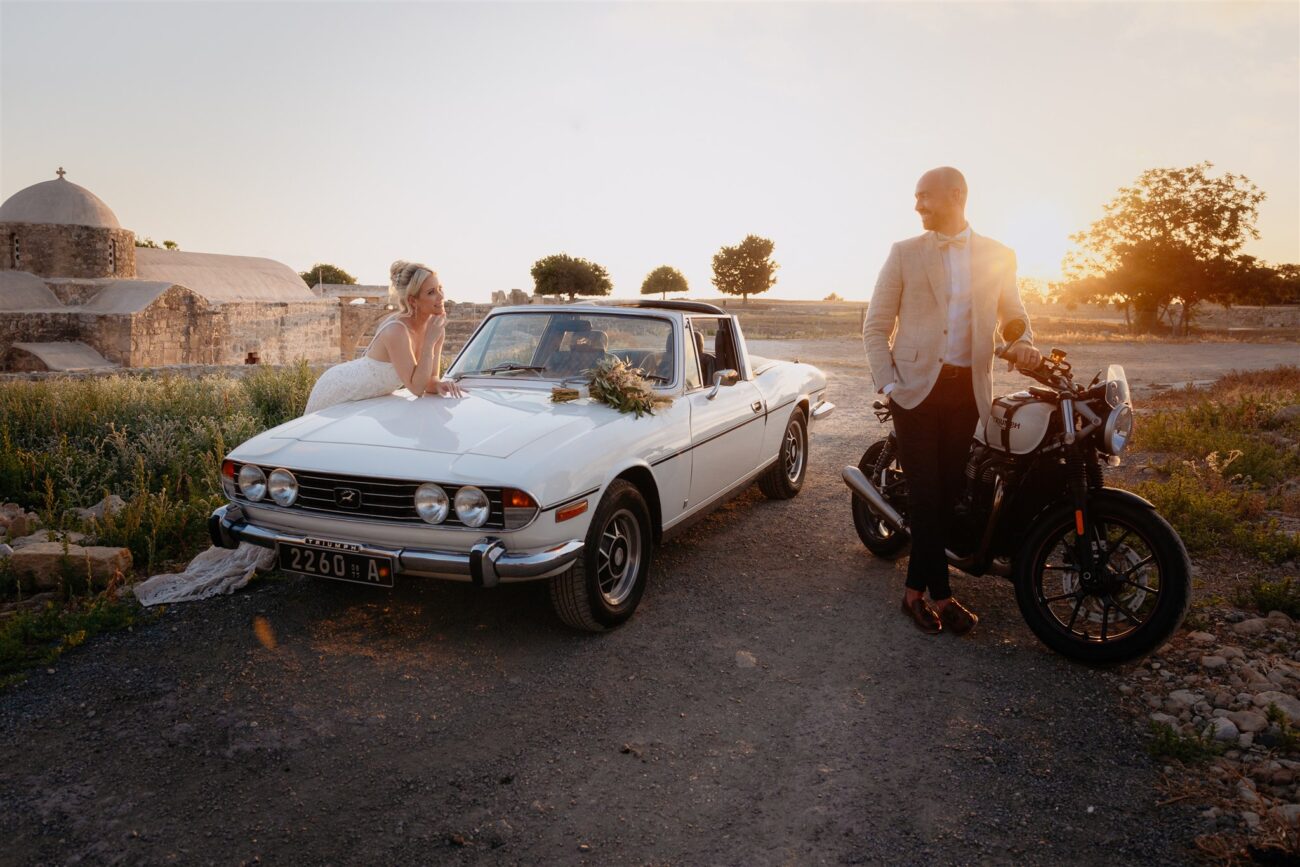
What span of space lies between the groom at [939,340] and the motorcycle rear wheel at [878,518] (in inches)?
38.3

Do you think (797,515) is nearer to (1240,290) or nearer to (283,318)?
(283,318)

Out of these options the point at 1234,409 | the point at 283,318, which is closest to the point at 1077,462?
the point at 1234,409

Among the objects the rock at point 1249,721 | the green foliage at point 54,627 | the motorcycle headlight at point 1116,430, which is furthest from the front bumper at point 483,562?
the rock at point 1249,721

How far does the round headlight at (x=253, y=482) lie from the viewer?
3.94 meters

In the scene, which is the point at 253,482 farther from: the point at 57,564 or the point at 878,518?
the point at 878,518

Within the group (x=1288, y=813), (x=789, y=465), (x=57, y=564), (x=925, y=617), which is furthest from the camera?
(x=789, y=465)

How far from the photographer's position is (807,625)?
432 cm

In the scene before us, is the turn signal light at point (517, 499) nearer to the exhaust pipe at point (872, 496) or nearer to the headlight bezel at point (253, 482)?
the headlight bezel at point (253, 482)

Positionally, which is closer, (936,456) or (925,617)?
(936,456)

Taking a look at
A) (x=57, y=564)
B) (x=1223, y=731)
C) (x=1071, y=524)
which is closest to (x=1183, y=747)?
(x=1223, y=731)

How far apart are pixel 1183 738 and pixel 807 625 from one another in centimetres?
171

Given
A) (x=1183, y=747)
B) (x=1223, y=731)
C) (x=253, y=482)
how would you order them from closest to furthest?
(x=1183, y=747) < (x=1223, y=731) < (x=253, y=482)

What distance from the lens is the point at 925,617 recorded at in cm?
421

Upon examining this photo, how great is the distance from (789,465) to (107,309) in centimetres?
3828
